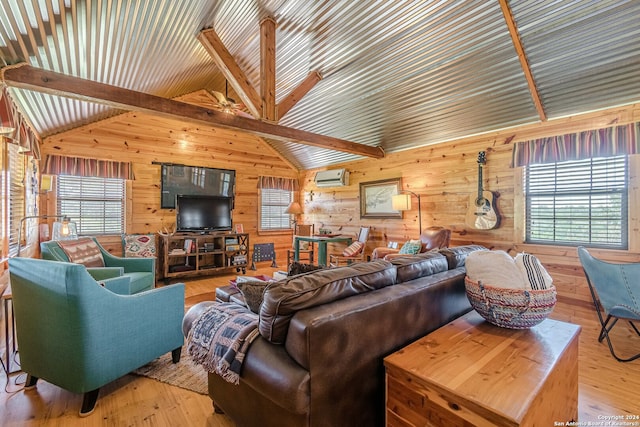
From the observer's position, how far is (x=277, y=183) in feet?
22.3

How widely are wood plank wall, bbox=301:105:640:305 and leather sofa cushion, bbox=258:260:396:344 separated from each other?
10.7 feet

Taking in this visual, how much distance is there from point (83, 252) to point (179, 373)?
206cm

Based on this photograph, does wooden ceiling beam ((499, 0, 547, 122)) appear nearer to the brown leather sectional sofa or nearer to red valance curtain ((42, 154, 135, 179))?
the brown leather sectional sofa

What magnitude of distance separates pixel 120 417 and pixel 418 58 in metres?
4.16

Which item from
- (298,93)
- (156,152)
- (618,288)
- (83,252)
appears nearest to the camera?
(618,288)

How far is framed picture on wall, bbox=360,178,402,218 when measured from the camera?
527 centimetres

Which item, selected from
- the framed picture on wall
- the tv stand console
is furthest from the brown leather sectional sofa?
the tv stand console

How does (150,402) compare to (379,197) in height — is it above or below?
below

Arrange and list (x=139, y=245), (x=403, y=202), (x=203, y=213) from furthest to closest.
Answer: (x=203, y=213), (x=139, y=245), (x=403, y=202)

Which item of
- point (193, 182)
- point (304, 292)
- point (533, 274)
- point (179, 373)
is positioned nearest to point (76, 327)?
point (179, 373)

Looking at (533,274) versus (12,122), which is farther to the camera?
(12,122)

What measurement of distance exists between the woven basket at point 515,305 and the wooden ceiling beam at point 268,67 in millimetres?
3092

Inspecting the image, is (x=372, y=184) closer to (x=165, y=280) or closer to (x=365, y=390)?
(x=165, y=280)

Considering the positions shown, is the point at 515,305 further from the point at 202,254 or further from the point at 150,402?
the point at 202,254
